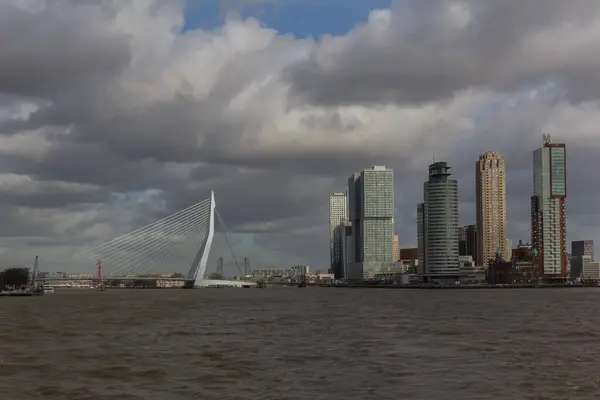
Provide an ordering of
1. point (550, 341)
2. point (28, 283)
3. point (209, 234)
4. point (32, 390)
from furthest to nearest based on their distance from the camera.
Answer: point (28, 283) < point (209, 234) < point (550, 341) < point (32, 390)

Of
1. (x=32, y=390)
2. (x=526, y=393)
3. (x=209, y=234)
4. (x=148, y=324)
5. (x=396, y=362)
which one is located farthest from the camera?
(x=209, y=234)

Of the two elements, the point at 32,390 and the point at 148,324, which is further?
the point at 148,324

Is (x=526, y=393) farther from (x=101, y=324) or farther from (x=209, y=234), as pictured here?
(x=209, y=234)

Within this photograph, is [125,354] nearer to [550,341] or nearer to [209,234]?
[550,341]

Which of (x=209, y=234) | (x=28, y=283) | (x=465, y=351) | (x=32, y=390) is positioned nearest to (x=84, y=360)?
(x=32, y=390)

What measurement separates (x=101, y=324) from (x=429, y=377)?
1208 inches

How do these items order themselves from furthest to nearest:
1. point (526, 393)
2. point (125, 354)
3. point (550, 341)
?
point (550, 341) < point (125, 354) < point (526, 393)

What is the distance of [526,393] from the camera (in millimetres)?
21016

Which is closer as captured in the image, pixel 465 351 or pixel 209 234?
pixel 465 351

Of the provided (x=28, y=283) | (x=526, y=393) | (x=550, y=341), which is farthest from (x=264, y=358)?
(x=28, y=283)

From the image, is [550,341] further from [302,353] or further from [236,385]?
[236,385]

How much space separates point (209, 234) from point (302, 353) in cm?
11090

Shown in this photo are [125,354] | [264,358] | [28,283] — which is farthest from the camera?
[28,283]

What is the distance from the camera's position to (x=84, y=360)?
95.8ft
